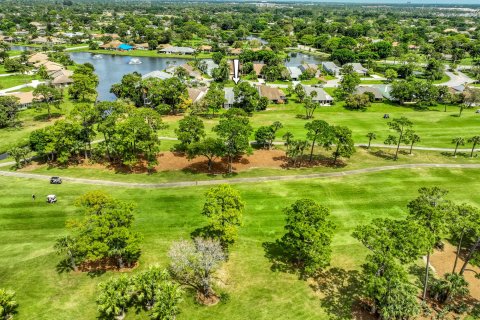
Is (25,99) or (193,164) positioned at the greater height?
(25,99)

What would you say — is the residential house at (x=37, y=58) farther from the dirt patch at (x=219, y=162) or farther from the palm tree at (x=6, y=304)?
the palm tree at (x=6, y=304)

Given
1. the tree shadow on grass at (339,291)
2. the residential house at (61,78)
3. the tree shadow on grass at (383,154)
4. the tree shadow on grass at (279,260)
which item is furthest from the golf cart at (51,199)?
the residential house at (61,78)

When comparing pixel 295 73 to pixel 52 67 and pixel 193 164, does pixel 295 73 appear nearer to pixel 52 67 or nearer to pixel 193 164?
pixel 193 164

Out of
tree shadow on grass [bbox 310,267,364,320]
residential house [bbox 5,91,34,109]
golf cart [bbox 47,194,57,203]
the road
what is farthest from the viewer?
residential house [bbox 5,91,34,109]

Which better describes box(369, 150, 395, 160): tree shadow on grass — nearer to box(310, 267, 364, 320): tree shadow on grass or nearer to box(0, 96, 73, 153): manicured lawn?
box(310, 267, 364, 320): tree shadow on grass

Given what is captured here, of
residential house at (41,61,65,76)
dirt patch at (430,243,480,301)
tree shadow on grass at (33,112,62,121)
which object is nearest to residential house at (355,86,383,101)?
dirt patch at (430,243,480,301)

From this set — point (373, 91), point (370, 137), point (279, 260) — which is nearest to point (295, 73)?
point (373, 91)
